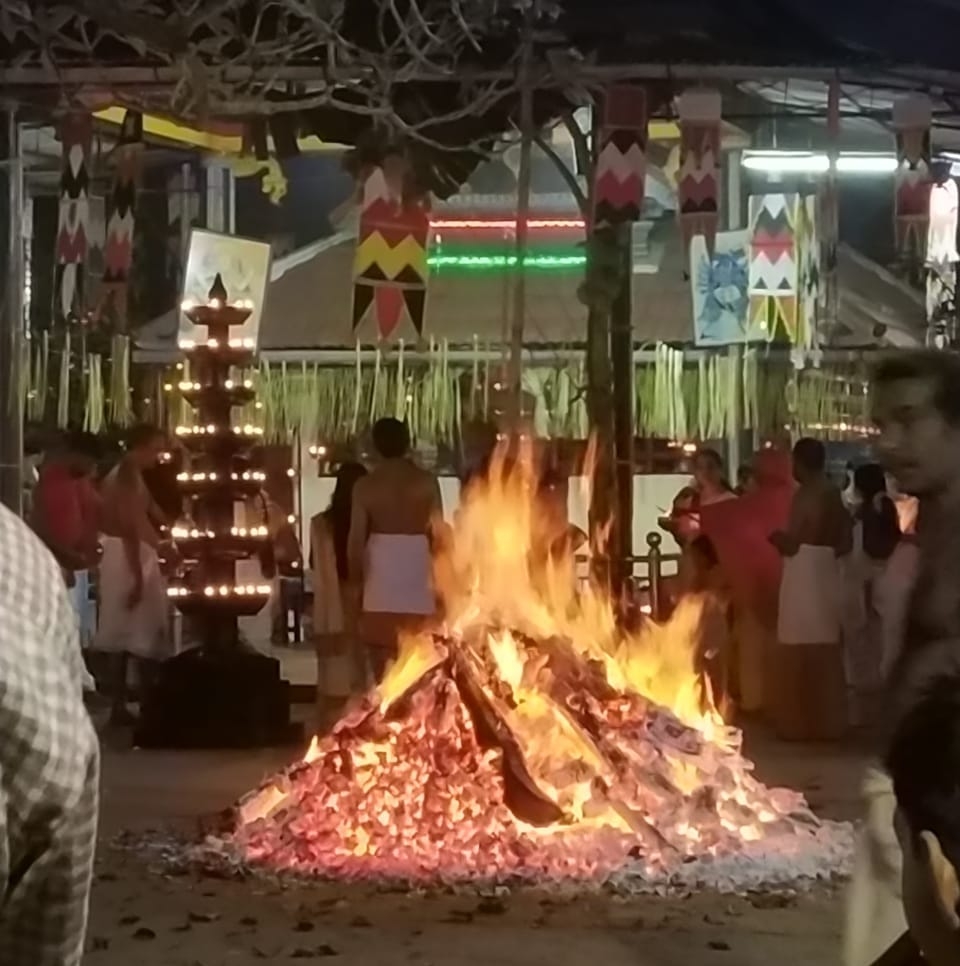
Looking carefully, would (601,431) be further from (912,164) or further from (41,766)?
(41,766)

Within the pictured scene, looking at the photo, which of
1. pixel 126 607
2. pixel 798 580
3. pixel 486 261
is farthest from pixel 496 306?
pixel 798 580

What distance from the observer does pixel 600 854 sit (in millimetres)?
7164

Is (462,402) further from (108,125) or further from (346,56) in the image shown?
(346,56)

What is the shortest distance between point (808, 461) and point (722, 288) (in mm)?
4172

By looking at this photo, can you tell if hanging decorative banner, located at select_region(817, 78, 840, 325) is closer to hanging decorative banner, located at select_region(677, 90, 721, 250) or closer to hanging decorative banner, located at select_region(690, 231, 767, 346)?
hanging decorative banner, located at select_region(690, 231, 767, 346)

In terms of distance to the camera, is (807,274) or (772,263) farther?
(807,274)

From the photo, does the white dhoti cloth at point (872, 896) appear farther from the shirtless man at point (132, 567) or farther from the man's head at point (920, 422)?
the shirtless man at point (132, 567)

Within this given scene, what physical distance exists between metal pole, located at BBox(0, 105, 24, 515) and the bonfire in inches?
164

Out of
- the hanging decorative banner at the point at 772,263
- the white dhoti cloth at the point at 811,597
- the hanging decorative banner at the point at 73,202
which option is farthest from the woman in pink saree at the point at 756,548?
the hanging decorative banner at the point at 73,202

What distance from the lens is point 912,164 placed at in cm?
1072

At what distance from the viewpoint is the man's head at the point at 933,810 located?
5.97 feet

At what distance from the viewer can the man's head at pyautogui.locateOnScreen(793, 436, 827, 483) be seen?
10.1 meters

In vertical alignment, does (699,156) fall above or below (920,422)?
above

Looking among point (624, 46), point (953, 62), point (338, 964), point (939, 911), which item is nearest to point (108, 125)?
point (624, 46)
